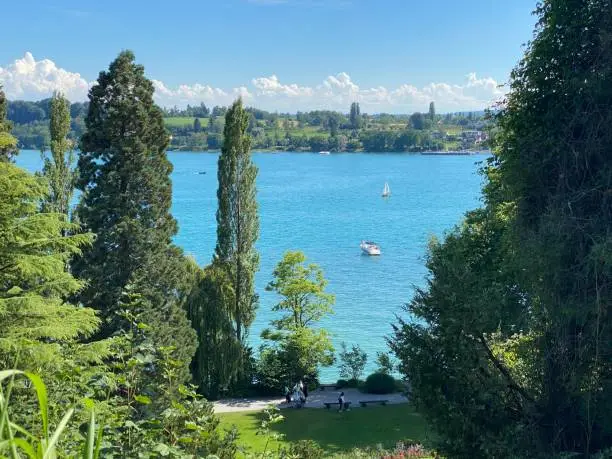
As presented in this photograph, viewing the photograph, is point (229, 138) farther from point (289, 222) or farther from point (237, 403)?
point (289, 222)

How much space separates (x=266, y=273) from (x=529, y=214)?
1356 inches

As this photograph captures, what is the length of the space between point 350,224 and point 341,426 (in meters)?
44.2

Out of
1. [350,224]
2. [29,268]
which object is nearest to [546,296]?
[29,268]

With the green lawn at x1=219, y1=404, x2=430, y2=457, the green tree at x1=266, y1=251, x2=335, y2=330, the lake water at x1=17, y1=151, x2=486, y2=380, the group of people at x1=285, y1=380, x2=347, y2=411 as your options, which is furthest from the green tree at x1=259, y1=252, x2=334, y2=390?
the lake water at x1=17, y1=151, x2=486, y2=380

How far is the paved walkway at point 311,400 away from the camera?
19.6 meters

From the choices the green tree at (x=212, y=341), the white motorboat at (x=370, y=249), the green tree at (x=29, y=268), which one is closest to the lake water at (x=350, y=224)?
the white motorboat at (x=370, y=249)

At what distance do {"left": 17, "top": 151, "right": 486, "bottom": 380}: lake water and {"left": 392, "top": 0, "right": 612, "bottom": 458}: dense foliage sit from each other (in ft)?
4.03

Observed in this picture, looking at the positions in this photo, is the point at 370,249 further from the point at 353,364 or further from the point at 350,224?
the point at 353,364

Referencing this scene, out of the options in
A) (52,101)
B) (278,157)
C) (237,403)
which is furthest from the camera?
(278,157)

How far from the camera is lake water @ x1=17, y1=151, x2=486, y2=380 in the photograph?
33.9m

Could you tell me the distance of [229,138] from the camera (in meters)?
21.3

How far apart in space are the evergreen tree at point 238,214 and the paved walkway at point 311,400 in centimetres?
248

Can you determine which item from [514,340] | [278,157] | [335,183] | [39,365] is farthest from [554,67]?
[278,157]

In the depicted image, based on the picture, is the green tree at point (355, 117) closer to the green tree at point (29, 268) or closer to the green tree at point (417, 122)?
the green tree at point (417, 122)
